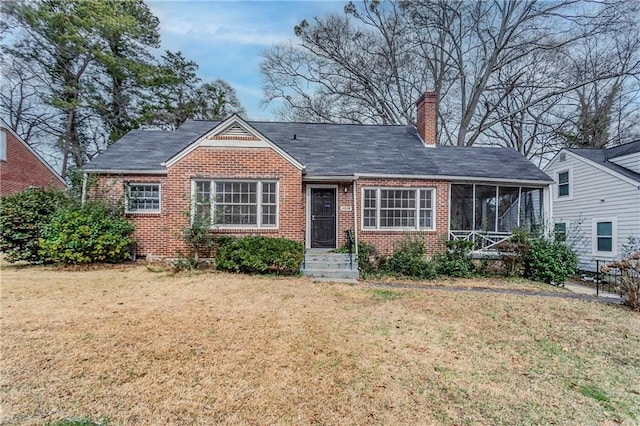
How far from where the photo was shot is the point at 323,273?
9.47m

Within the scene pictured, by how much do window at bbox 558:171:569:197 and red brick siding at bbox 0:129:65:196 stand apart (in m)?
25.2

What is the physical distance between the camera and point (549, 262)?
10242 mm

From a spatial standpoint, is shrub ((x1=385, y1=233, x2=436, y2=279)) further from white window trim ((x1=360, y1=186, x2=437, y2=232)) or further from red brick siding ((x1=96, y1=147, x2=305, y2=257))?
red brick siding ((x1=96, y1=147, x2=305, y2=257))

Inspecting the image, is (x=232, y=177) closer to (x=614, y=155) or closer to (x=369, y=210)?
(x=369, y=210)

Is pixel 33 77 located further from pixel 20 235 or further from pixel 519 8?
pixel 519 8

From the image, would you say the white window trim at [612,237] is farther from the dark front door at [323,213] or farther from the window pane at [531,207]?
the dark front door at [323,213]

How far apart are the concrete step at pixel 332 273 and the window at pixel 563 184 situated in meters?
12.6

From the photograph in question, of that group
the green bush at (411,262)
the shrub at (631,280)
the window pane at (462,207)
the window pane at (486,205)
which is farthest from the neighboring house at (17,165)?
the shrub at (631,280)

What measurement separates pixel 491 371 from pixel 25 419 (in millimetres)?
4848

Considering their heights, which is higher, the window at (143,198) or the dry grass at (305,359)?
the window at (143,198)

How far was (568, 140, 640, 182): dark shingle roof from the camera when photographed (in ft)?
43.5

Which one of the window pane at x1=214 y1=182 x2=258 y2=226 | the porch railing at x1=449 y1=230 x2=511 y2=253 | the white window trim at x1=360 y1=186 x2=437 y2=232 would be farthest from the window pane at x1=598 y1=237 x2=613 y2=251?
the window pane at x1=214 y1=182 x2=258 y2=226

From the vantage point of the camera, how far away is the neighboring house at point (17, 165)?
1705 centimetres

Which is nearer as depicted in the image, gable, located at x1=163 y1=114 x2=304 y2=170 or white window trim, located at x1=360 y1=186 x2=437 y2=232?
gable, located at x1=163 y1=114 x2=304 y2=170
